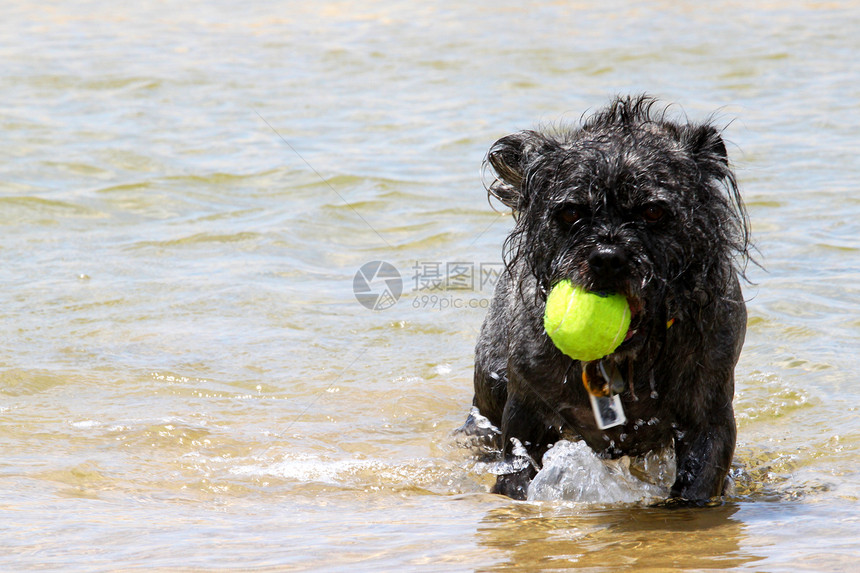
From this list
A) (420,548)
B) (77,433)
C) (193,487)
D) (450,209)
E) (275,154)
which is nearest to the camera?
(420,548)

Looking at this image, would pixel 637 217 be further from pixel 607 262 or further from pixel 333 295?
pixel 333 295

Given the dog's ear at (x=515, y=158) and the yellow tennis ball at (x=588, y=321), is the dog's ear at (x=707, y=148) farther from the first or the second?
the yellow tennis ball at (x=588, y=321)

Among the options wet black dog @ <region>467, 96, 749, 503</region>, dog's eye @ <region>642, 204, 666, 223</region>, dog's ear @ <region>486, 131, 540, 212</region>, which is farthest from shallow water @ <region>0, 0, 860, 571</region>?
dog's ear @ <region>486, 131, 540, 212</region>

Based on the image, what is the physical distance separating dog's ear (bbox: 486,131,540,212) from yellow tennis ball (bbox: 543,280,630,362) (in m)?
0.72

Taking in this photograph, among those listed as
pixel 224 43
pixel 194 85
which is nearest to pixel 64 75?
pixel 194 85

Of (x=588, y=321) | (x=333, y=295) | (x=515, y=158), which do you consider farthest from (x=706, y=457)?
(x=333, y=295)

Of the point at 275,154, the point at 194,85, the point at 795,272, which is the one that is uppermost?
the point at 194,85

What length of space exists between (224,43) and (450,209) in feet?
31.8

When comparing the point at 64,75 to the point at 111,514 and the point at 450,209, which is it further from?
the point at 111,514

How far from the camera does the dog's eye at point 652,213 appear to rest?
165 inches

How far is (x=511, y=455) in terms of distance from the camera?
4.94 metres

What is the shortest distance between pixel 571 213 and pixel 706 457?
129cm

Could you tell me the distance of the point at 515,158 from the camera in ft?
16.2

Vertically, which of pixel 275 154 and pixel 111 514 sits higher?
pixel 275 154
